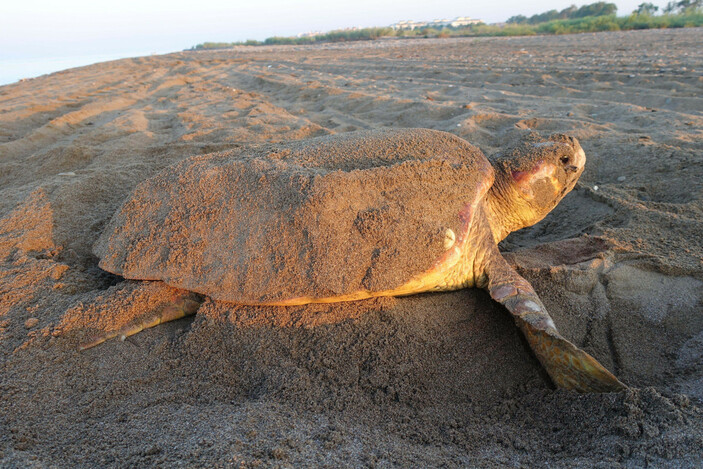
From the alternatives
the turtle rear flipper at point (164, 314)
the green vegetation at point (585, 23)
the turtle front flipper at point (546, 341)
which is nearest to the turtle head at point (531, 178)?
the turtle front flipper at point (546, 341)

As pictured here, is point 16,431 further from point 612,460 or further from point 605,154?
point 605,154

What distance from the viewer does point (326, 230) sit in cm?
189

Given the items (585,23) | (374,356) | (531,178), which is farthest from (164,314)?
(585,23)

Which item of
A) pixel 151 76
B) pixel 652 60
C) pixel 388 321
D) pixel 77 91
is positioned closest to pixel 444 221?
pixel 388 321

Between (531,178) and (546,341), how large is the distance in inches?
43.8

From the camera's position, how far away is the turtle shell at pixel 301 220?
1873mm

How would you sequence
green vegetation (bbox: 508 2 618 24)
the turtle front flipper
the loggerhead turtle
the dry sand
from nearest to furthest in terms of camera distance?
the dry sand, the turtle front flipper, the loggerhead turtle, green vegetation (bbox: 508 2 618 24)

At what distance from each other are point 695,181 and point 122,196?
14.3 ft

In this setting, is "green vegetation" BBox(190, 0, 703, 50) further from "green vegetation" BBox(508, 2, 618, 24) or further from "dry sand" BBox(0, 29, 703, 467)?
"dry sand" BBox(0, 29, 703, 467)

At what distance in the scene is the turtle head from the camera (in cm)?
241

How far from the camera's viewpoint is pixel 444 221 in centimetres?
196

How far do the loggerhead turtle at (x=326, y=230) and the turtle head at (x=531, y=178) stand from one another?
174mm

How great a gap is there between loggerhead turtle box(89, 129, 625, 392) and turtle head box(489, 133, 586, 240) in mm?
174

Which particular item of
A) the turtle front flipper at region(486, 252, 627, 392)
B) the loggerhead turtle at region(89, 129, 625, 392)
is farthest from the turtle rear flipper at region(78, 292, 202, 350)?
the turtle front flipper at region(486, 252, 627, 392)
